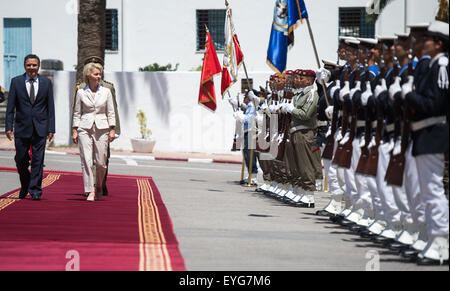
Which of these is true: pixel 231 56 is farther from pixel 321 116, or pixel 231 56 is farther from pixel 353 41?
pixel 353 41

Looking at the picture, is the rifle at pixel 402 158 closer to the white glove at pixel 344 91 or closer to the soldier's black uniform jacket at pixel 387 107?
the soldier's black uniform jacket at pixel 387 107

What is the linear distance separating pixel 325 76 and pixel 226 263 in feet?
18.7

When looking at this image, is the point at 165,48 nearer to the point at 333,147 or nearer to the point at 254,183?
the point at 254,183

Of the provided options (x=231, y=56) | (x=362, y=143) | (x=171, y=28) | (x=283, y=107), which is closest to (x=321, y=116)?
(x=283, y=107)

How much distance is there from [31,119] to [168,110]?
56.7 ft

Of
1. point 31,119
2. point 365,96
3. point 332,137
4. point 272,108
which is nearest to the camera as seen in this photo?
point 365,96

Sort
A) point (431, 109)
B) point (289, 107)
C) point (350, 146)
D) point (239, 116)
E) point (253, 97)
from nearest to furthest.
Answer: point (431, 109), point (350, 146), point (289, 107), point (253, 97), point (239, 116)

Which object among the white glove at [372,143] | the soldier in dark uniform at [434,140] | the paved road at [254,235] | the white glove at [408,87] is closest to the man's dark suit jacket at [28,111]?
the paved road at [254,235]

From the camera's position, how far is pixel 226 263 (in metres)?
7.86

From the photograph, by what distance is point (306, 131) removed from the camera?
14.3m

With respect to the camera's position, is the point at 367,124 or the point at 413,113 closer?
the point at 413,113

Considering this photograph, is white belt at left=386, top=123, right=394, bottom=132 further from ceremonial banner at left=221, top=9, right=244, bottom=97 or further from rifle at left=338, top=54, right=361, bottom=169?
ceremonial banner at left=221, top=9, right=244, bottom=97

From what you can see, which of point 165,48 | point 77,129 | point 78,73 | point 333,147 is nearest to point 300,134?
point 333,147

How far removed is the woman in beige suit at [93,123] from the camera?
13.2 meters
